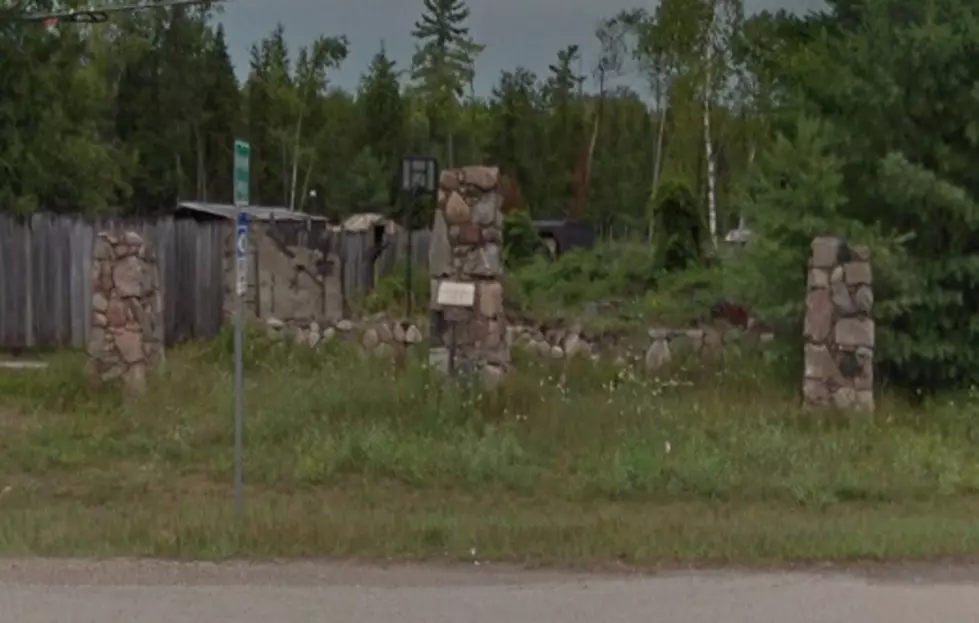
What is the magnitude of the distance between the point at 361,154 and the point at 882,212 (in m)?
41.6

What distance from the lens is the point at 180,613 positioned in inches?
237

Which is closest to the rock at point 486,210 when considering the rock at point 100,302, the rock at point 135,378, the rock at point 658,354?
the rock at point 658,354

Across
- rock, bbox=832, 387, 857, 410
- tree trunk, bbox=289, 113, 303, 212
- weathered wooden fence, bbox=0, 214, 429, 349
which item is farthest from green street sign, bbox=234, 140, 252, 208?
tree trunk, bbox=289, 113, 303, 212

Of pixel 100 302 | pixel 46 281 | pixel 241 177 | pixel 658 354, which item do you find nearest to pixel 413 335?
pixel 658 354

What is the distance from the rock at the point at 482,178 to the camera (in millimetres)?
12805

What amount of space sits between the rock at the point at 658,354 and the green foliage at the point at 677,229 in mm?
6463

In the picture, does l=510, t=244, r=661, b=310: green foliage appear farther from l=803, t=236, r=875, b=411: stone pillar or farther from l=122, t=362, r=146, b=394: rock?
l=122, t=362, r=146, b=394: rock

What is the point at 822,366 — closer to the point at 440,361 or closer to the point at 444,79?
the point at 440,361

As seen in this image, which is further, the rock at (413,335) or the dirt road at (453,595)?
the rock at (413,335)

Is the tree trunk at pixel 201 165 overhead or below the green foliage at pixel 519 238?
overhead

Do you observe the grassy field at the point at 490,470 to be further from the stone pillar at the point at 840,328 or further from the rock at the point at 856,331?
the rock at the point at 856,331

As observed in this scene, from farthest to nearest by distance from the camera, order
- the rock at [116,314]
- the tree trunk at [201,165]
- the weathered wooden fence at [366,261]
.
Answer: the tree trunk at [201,165] → the weathered wooden fence at [366,261] → the rock at [116,314]

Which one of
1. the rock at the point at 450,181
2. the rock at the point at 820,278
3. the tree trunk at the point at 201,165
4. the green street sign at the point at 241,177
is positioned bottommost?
the rock at the point at 820,278

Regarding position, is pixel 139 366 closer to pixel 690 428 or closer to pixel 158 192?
pixel 690 428
